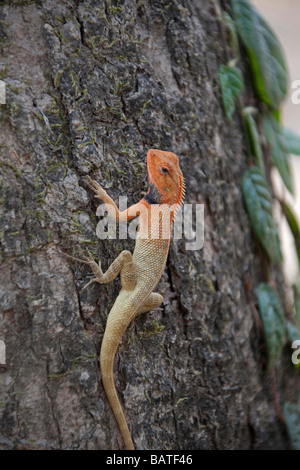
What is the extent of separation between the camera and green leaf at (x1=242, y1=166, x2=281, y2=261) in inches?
86.0

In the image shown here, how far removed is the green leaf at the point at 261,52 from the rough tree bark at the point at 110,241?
21 cm

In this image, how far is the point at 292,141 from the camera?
279 centimetres

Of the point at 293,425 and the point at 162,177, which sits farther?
the point at 293,425

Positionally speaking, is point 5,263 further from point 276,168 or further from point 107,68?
point 276,168

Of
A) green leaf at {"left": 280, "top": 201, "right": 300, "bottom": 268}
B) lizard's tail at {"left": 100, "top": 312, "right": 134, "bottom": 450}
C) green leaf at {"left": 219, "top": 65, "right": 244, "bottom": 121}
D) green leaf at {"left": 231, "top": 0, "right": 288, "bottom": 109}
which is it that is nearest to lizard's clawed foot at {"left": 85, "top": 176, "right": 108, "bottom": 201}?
lizard's tail at {"left": 100, "top": 312, "right": 134, "bottom": 450}

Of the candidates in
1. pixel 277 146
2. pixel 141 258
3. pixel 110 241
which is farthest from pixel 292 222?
pixel 110 241

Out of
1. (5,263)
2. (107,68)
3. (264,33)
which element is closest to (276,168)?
(264,33)

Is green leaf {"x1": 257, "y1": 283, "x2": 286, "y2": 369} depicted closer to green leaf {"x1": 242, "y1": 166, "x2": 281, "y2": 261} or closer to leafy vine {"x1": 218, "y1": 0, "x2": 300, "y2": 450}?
leafy vine {"x1": 218, "y1": 0, "x2": 300, "y2": 450}

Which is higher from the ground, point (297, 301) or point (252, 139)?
point (252, 139)

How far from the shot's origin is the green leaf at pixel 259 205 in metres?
2.19

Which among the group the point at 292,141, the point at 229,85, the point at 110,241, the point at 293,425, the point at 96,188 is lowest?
the point at 293,425

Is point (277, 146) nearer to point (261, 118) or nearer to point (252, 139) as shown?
point (261, 118)

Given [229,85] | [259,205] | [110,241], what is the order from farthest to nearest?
[259,205]
[229,85]
[110,241]

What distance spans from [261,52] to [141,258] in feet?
4.97
